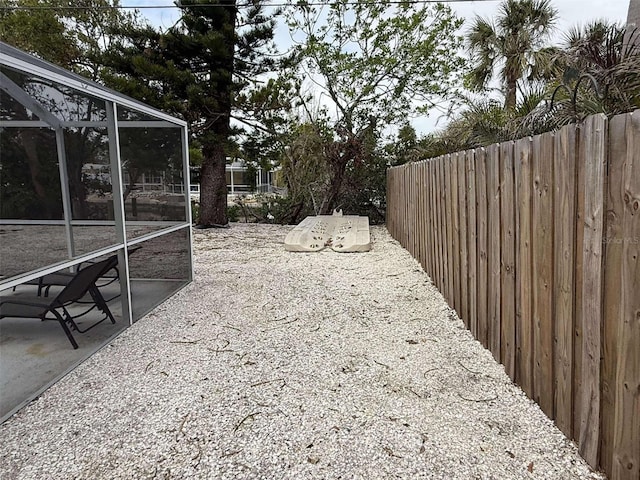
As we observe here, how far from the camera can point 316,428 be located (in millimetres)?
2115

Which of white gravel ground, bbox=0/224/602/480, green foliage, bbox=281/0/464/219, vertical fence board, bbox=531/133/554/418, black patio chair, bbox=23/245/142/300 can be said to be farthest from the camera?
green foliage, bbox=281/0/464/219

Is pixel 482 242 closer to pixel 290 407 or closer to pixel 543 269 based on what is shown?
pixel 543 269

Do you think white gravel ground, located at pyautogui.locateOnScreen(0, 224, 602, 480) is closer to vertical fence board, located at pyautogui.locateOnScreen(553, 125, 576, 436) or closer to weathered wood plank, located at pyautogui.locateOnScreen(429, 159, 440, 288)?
vertical fence board, located at pyautogui.locateOnScreen(553, 125, 576, 436)

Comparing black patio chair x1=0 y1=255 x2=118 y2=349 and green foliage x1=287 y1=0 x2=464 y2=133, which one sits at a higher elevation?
green foliage x1=287 y1=0 x2=464 y2=133

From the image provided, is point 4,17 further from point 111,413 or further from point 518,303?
point 518,303

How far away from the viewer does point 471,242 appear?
3348mm

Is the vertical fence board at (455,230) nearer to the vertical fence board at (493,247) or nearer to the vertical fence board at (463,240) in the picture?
the vertical fence board at (463,240)

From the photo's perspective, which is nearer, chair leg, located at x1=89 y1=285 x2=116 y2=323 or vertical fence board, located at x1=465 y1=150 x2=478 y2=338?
vertical fence board, located at x1=465 y1=150 x2=478 y2=338

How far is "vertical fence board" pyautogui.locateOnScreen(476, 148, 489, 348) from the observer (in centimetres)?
300

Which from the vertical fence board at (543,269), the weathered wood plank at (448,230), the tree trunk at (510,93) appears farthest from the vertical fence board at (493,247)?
Answer: the tree trunk at (510,93)

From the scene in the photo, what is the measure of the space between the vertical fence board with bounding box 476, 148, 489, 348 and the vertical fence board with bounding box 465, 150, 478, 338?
3.2 inches

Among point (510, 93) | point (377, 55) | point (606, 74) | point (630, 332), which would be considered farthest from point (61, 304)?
point (377, 55)

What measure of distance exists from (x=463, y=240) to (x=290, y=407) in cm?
210

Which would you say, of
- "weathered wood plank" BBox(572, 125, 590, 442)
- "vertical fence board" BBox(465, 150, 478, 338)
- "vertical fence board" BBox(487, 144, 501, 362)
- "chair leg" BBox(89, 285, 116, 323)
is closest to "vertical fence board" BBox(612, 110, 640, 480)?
"weathered wood plank" BBox(572, 125, 590, 442)
